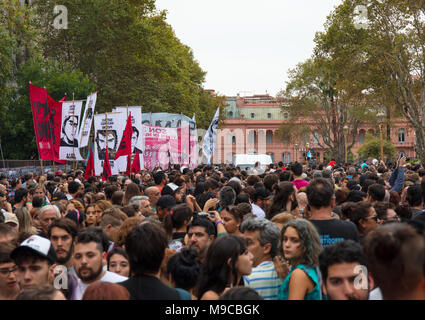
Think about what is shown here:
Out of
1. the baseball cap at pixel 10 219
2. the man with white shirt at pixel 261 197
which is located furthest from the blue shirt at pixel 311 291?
the man with white shirt at pixel 261 197

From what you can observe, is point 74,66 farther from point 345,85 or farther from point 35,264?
point 35,264

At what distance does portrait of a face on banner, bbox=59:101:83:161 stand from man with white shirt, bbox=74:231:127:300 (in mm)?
10902

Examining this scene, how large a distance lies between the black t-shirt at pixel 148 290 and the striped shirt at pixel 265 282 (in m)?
0.81

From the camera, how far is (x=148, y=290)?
367cm

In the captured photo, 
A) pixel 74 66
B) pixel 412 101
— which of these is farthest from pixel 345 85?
pixel 74 66

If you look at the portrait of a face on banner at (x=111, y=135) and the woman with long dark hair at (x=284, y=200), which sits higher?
the portrait of a face on banner at (x=111, y=135)

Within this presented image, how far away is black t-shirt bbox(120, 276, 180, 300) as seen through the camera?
3.63m

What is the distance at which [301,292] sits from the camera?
3965 millimetres

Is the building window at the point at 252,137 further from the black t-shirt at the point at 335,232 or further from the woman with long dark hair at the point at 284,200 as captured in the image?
the black t-shirt at the point at 335,232

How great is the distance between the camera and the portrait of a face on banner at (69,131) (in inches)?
603

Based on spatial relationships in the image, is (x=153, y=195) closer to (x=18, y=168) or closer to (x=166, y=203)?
(x=166, y=203)

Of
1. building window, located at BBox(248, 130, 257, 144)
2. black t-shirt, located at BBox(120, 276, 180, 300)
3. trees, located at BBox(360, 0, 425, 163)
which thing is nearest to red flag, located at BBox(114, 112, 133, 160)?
black t-shirt, located at BBox(120, 276, 180, 300)

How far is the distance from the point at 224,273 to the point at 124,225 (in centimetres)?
224

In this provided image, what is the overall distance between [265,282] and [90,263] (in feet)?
4.27
